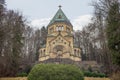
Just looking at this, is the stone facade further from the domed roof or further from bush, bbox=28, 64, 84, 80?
bush, bbox=28, 64, 84, 80

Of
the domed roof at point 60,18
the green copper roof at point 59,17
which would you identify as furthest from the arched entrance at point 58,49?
the green copper roof at point 59,17

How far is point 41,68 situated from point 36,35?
147ft

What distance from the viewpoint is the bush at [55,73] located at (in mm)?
21766

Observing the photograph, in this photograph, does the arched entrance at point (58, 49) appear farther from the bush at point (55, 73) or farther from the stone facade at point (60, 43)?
the bush at point (55, 73)

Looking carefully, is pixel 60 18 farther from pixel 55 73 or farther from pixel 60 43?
pixel 55 73

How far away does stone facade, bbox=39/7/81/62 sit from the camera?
57.9 m

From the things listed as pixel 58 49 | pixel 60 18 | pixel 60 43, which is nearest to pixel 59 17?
pixel 60 18

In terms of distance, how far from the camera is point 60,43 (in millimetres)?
59156

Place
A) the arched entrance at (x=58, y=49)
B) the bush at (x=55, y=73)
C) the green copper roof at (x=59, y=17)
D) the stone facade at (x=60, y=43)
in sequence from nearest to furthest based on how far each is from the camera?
1. the bush at (x=55, y=73)
2. the arched entrance at (x=58, y=49)
3. the stone facade at (x=60, y=43)
4. the green copper roof at (x=59, y=17)

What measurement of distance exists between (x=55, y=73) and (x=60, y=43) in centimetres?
3736

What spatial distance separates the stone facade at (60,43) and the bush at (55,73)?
3340 centimetres

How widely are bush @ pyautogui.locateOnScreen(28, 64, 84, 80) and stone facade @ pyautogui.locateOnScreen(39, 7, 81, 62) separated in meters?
33.4

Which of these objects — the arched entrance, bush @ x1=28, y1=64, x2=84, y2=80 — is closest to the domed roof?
the arched entrance

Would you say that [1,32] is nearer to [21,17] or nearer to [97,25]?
[21,17]
